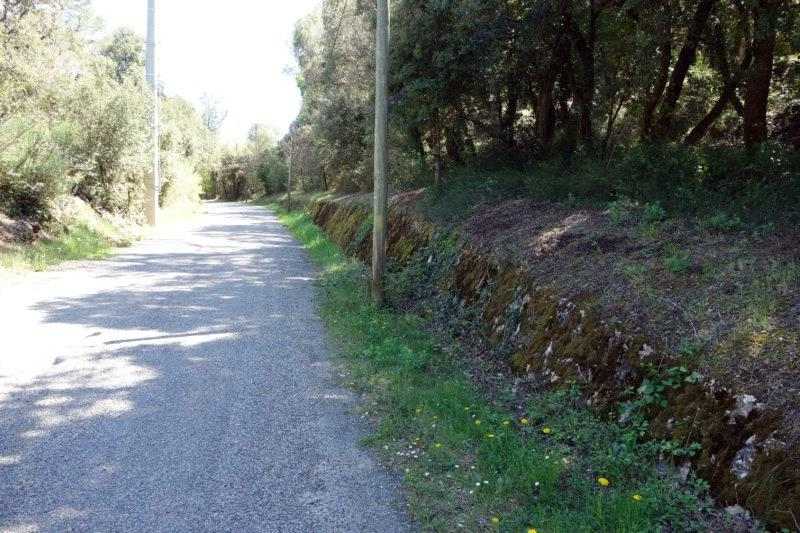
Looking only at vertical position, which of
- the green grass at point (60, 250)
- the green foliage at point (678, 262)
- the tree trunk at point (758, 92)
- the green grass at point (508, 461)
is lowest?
the green grass at point (508, 461)

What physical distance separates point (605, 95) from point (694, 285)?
932 cm

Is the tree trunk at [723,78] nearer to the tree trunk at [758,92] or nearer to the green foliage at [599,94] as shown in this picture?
the green foliage at [599,94]

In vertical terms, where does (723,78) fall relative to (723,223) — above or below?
above

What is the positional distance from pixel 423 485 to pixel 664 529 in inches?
59.7

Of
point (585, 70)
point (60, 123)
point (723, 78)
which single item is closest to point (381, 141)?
point (585, 70)

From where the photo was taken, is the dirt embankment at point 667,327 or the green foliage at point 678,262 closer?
the dirt embankment at point 667,327

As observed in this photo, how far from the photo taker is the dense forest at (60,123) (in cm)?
1442

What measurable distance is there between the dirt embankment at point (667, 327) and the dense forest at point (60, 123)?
1180cm

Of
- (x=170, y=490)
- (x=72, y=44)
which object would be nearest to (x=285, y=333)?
(x=170, y=490)

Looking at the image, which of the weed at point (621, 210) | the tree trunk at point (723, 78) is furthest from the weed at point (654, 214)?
the tree trunk at point (723, 78)

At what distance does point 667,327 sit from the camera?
182 inches

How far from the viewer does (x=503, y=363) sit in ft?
20.8

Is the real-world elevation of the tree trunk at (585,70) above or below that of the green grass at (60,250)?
above

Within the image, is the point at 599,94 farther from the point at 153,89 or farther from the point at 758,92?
the point at 153,89
